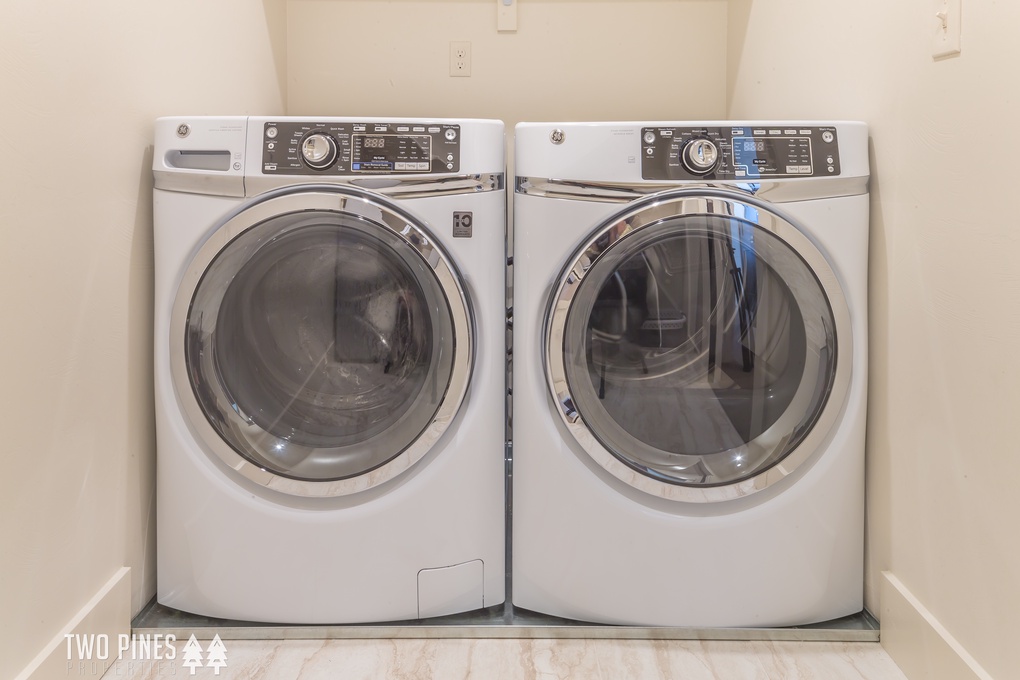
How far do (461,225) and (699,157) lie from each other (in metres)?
0.43

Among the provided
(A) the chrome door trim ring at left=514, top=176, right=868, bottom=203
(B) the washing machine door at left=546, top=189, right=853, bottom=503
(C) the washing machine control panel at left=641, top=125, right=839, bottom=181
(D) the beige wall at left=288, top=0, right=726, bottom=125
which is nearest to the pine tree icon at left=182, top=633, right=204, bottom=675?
(B) the washing machine door at left=546, top=189, right=853, bottom=503

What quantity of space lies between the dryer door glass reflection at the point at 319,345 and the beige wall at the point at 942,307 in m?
0.78

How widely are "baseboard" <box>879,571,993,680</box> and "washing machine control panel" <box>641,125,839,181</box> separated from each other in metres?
0.73

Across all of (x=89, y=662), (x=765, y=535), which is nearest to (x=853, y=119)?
(x=765, y=535)

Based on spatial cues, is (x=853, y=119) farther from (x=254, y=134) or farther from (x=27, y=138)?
(x=27, y=138)

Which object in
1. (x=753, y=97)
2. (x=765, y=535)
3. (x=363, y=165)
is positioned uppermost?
(x=753, y=97)

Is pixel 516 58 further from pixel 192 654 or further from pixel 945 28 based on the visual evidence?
pixel 192 654

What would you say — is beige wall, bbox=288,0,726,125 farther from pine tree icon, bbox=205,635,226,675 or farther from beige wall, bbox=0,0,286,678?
pine tree icon, bbox=205,635,226,675

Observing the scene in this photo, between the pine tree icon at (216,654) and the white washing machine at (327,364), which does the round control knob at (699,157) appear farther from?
the pine tree icon at (216,654)

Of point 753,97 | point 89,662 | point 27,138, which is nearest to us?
point 27,138

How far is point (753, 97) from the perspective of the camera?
1776 mm

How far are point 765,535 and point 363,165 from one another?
957 mm

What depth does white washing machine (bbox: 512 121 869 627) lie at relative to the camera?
4.03ft

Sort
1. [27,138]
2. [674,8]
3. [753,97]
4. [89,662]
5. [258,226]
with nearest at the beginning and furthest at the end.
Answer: [27,138] → [89,662] → [258,226] → [753,97] → [674,8]
